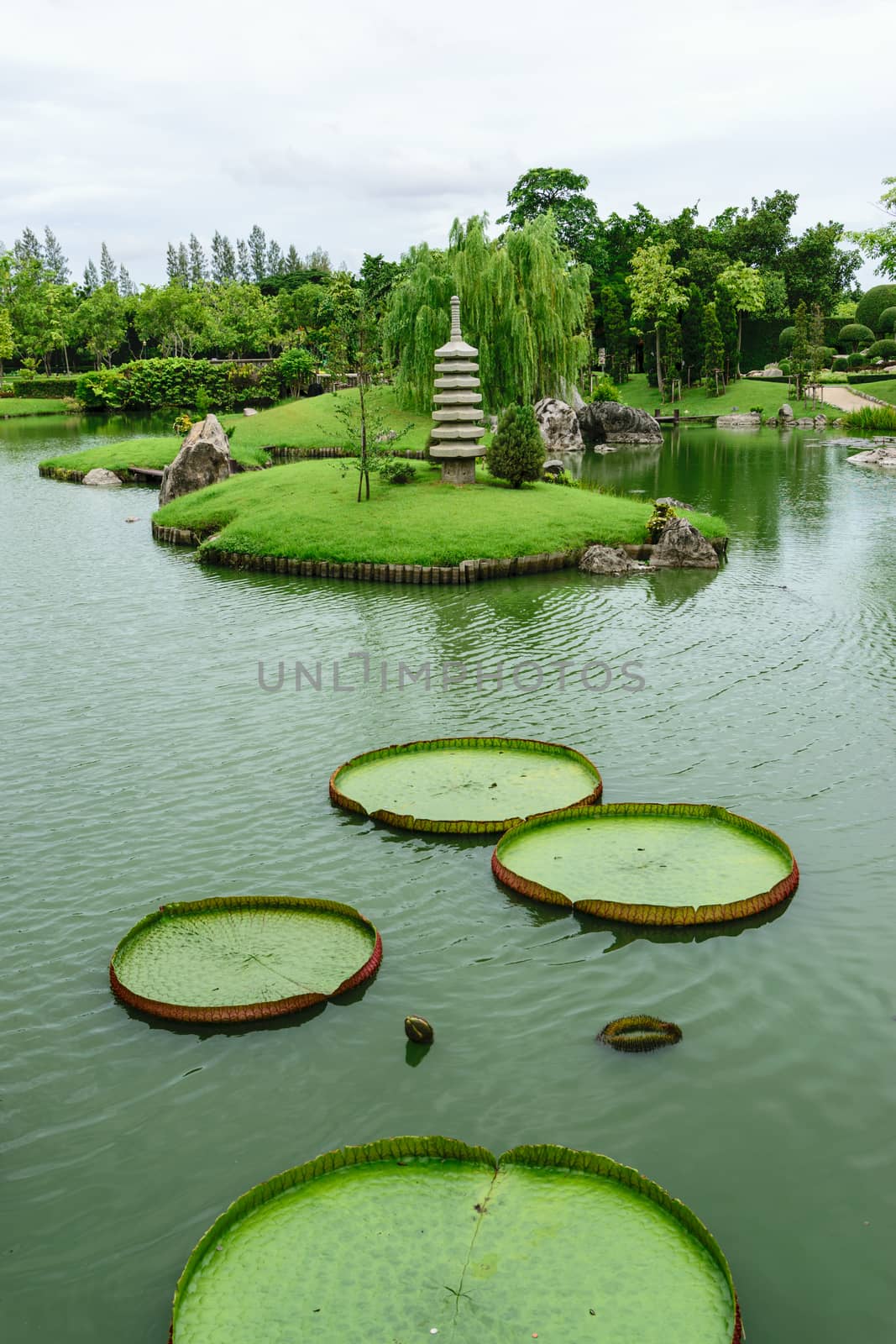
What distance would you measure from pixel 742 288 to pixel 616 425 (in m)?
24.1

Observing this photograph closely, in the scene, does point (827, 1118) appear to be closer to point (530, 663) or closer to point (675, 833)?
point (675, 833)

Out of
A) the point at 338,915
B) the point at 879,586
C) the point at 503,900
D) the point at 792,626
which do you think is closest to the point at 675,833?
the point at 503,900

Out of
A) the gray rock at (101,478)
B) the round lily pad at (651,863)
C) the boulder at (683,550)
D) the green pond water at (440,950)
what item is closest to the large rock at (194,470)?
the gray rock at (101,478)

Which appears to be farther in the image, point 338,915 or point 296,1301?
point 338,915

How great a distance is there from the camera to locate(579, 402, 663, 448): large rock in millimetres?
52656

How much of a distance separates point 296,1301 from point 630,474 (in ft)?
120

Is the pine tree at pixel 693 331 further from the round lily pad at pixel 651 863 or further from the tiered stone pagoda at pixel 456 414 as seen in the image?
the round lily pad at pixel 651 863

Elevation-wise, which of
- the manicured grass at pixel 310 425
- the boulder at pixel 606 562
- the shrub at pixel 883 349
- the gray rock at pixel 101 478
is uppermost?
the shrub at pixel 883 349

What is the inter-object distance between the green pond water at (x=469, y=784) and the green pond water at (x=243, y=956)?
7.27 ft

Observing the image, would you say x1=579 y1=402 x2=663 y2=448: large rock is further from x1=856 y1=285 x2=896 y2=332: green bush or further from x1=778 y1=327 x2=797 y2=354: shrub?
x1=856 y1=285 x2=896 y2=332: green bush

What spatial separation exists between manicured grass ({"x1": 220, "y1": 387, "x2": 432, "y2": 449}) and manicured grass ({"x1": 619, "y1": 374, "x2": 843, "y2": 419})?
78.8ft

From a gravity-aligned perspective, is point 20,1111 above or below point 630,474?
below

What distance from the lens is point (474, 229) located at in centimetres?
3828

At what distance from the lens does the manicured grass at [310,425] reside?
142 ft
